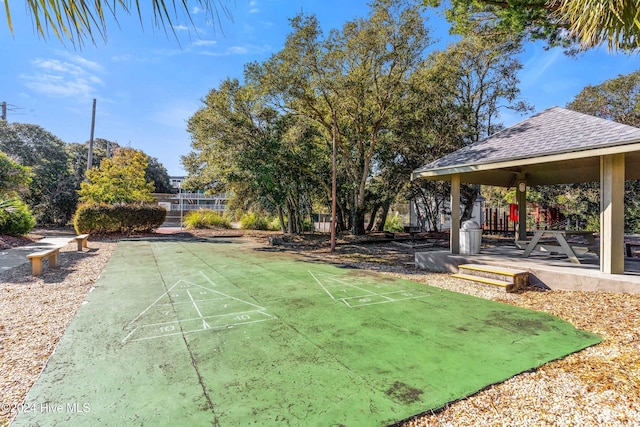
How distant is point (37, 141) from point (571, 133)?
98.1ft

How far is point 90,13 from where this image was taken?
1.29 m

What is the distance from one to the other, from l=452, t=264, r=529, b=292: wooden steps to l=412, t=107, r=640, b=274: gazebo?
127cm

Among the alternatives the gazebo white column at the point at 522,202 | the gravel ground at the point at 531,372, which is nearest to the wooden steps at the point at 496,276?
the gravel ground at the point at 531,372

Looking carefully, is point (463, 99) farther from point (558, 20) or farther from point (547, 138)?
point (547, 138)

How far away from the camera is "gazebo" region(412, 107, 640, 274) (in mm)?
5352

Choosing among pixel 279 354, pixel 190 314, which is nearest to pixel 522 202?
pixel 279 354

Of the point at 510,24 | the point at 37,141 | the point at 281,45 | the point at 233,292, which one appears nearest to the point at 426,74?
the point at 510,24

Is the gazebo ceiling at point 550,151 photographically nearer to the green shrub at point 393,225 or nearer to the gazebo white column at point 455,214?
the gazebo white column at point 455,214

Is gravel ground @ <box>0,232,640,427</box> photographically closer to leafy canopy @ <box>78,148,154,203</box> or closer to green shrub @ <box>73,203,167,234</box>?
green shrub @ <box>73,203,167,234</box>

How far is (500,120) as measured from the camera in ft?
52.6

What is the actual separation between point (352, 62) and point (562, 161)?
7.46m

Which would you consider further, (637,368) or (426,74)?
(426,74)

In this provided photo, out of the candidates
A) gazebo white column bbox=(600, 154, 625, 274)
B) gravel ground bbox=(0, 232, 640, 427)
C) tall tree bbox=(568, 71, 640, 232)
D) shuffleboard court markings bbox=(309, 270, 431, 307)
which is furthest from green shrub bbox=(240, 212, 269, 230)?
gazebo white column bbox=(600, 154, 625, 274)

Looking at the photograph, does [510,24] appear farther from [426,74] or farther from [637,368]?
[637,368]
